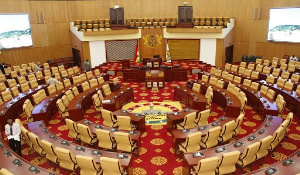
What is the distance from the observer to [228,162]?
243 inches

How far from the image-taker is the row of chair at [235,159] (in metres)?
5.91

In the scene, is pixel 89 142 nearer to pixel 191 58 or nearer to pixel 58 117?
pixel 58 117

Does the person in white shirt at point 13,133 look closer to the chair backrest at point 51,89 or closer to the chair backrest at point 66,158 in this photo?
the chair backrest at point 66,158

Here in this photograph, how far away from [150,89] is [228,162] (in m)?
8.39

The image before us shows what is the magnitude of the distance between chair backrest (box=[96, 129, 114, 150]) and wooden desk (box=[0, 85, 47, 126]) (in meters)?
4.02

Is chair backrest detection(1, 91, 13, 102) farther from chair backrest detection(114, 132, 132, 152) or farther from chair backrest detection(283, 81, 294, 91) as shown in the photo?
chair backrest detection(283, 81, 294, 91)

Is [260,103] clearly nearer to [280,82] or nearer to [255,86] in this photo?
[255,86]

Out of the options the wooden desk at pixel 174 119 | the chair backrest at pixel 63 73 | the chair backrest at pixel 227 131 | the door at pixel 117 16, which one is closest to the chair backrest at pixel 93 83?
the chair backrest at pixel 63 73

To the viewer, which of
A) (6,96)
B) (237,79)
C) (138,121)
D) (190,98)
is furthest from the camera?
(237,79)

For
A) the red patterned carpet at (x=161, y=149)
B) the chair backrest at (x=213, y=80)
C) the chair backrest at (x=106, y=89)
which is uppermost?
Answer: the chair backrest at (x=213, y=80)

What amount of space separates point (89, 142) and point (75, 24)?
43.6ft

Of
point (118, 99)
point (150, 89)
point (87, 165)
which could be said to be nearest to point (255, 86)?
point (150, 89)

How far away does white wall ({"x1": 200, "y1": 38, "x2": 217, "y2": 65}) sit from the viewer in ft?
60.3

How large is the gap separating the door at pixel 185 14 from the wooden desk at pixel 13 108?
1137cm
